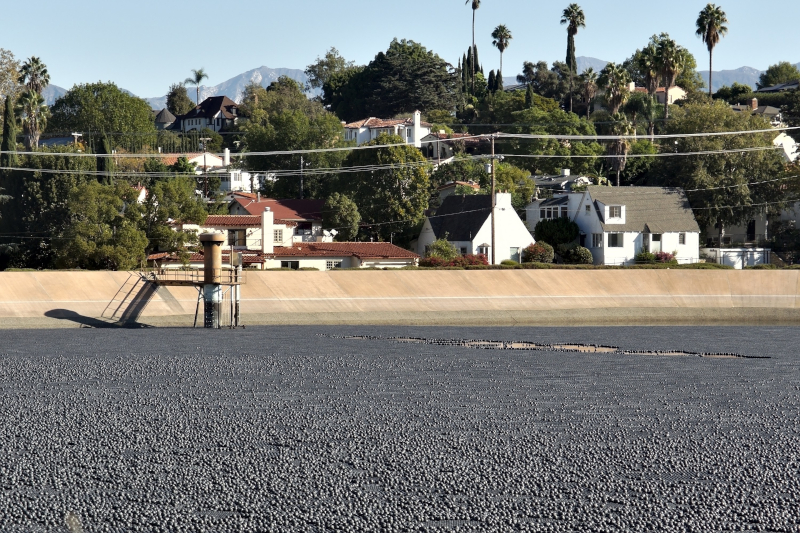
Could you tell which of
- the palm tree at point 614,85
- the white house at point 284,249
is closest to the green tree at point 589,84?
the palm tree at point 614,85

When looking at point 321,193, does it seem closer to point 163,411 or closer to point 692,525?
point 163,411

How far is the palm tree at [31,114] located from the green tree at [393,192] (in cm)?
3921

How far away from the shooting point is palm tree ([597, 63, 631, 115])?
108m

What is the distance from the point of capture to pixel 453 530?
50.3 feet

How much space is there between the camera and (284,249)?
7156cm

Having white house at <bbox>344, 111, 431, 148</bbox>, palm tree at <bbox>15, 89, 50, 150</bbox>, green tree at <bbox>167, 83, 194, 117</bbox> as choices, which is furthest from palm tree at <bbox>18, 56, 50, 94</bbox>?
green tree at <bbox>167, 83, 194, 117</bbox>

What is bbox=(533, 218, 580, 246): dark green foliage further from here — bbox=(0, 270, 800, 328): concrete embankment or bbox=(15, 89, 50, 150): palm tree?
bbox=(15, 89, 50, 150): palm tree

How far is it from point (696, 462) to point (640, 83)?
143853 mm

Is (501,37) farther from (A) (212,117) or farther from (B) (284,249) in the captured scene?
(B) (284,249)

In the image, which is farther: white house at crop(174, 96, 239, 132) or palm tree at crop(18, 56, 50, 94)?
white house at crop(174, 96, 239, 132)

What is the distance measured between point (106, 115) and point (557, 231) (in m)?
74.4

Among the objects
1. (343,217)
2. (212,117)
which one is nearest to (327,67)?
(212,117)

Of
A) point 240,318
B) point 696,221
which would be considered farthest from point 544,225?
point 240,318

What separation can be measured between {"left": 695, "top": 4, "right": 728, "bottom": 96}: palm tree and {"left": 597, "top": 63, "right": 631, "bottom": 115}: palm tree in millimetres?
10845
